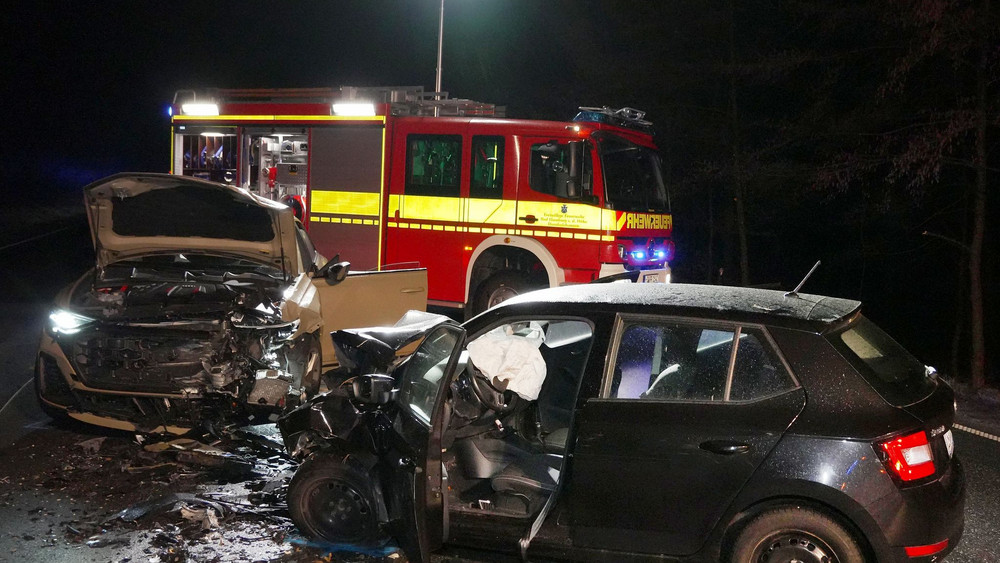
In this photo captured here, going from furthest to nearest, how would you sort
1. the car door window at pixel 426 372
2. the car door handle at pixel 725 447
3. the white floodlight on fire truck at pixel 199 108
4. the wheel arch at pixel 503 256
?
1. the white floodlight on fire truck at pixel 199 108
2. the wheel arch at pixel 503 256
3. the car door window at pixel 426 372
4. the car door handle at pixel 725 447

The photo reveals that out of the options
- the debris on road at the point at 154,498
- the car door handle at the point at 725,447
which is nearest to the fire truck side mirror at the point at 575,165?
the debris on road at the point at 154,498

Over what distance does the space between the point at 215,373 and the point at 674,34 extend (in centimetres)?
1708

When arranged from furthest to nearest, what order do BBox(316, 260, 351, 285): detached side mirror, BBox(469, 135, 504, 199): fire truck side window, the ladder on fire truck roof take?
the ladder on fire truck roof, BBox(469, 135, 504, 199): fire truck side window, BBox(316, 260, 351, 285): detached side mirror

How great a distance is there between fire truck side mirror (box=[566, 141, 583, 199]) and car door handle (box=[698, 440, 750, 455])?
268 inches

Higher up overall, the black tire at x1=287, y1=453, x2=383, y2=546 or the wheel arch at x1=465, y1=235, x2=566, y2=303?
the wheel arch at x1=465, y1=235, x2=566, y2=303

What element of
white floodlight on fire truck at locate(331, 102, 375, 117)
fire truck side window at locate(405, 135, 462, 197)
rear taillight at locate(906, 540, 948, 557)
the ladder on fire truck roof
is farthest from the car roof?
white floodlight on fire truck at locate(331, 102, 375, 117)

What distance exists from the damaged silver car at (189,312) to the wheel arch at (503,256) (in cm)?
314

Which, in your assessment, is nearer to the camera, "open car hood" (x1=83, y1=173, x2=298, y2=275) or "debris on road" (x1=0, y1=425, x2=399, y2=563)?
"debris on road" (x1=0, y1=425, x2=399, y2=563)

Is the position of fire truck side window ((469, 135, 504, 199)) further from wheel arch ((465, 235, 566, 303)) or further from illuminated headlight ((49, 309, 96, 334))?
illuminated headlight ((49, 309, 96, 334))

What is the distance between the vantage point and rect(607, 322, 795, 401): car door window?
152 inches

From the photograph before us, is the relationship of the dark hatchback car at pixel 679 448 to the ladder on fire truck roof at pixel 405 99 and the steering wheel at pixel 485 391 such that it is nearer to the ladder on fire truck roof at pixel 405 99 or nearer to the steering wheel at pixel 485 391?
the steering wheel at pixel 485 391

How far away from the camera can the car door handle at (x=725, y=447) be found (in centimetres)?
374

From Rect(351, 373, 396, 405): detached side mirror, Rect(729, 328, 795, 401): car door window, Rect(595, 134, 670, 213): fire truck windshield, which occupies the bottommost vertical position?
Rect(351, 373, 396, 405): detached side mirror

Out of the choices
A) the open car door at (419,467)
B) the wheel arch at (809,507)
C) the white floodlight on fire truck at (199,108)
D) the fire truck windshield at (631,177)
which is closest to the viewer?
the wheel arch at (809,507)
